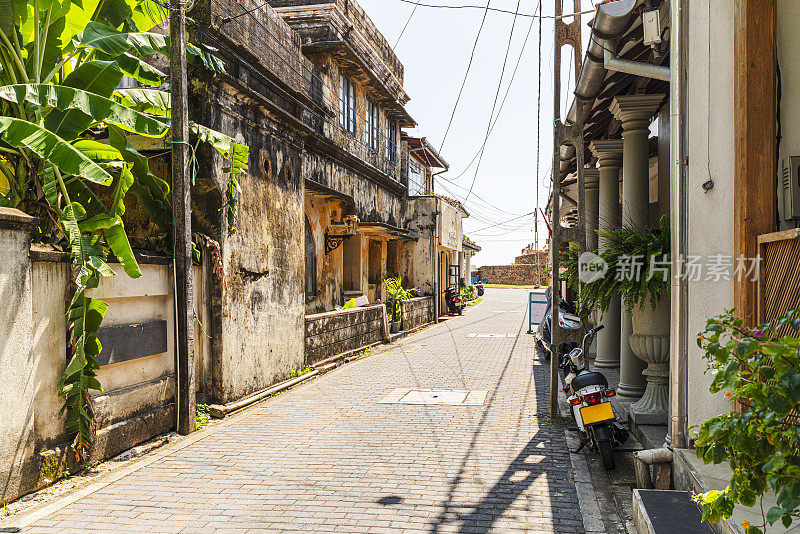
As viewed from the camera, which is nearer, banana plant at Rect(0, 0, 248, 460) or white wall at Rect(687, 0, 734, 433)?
white wall at Rect(687, 0, 734, 433)

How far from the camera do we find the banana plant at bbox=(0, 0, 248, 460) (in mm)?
5723

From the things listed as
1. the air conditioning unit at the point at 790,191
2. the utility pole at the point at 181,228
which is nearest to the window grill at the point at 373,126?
the utility pole at the point at 181,228

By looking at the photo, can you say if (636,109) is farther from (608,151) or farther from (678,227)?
(678,227)

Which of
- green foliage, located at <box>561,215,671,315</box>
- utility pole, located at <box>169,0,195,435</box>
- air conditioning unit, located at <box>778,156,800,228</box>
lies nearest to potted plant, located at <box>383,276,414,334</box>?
utility pole, located at <box>169,0,195,435</box>

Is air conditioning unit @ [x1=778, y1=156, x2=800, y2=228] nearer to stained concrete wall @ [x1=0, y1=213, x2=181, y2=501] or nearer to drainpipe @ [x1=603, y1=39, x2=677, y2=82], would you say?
drainpipe @ [x1=603, y1=39, x2=677, y2=82]

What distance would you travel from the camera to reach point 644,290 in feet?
21.7

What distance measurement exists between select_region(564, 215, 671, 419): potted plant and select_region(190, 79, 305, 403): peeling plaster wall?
513 cm

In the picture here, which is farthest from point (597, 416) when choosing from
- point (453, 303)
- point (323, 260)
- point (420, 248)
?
point (453, 303)

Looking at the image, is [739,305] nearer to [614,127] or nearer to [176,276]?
[176,276]

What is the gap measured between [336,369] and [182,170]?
697cm

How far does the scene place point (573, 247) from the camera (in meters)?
9.22

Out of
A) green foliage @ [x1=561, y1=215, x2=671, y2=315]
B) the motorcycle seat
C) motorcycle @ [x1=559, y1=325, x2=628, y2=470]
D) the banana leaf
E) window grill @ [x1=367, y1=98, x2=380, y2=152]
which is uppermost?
window grill @ [x1=367, y1=98, x2=380, y2=152]

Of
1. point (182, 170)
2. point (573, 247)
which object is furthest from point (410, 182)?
point (182, 170)

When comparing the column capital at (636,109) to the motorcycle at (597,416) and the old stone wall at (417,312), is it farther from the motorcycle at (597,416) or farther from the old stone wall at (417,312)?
the old stone wall at (417,312)
